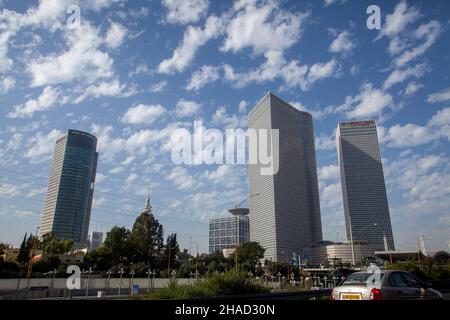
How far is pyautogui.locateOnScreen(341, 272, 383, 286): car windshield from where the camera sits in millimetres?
9078

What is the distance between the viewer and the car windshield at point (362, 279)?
9078 millimetres

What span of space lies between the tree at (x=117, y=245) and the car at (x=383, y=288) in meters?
78.0

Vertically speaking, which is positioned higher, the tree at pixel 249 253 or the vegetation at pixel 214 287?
the tree at pixel 249 253

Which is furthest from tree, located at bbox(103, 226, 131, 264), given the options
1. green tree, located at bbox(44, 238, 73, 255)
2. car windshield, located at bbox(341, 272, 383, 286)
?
car windshield, located at bbox(341, 272, 383, 286)

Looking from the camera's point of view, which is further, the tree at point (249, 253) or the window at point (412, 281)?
the tree at point (249, 253)

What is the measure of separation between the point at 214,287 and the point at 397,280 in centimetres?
973

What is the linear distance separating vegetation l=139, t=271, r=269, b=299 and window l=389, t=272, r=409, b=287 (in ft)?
29.5

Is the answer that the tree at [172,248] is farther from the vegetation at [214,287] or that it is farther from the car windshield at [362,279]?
the car windshield at [362,279]

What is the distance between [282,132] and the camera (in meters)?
196

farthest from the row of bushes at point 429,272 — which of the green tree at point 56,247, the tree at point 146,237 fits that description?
the green tree at point 56,247

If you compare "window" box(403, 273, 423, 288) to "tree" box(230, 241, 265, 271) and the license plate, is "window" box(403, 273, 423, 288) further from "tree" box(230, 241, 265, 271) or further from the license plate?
"tree" box(230, 241, 265, 271)

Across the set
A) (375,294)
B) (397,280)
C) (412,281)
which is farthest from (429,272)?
(375,294)
